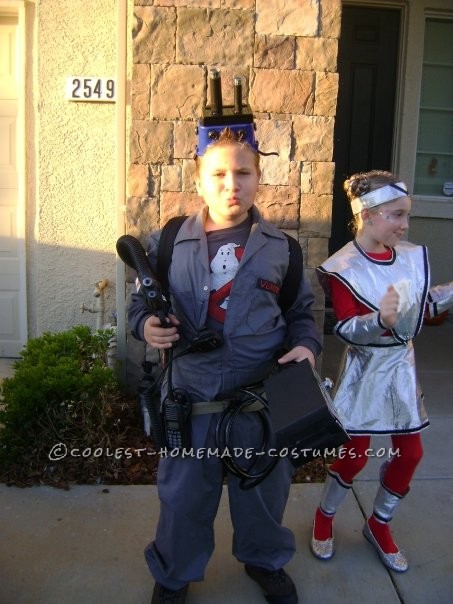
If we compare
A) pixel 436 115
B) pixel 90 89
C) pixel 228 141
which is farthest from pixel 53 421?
pixel 436 115

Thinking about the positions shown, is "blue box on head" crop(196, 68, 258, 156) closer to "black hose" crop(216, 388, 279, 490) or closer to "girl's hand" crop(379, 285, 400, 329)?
"girl's hand" crop(379, 285, 400, 329)

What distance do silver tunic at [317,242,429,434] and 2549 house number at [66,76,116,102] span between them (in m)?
2.61

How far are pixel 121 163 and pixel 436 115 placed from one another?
3.57 m

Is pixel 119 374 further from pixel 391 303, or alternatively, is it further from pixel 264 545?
pixel 391 303

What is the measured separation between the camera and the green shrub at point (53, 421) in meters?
3.25

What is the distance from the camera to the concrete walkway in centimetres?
248

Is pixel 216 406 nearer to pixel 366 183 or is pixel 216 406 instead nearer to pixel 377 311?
pixel 377 311

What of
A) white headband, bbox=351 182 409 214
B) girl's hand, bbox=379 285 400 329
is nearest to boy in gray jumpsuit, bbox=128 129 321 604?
girl's hand, bbox=379 285 400 329

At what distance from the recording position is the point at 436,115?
6102 millimetres

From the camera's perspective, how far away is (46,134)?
180 inches

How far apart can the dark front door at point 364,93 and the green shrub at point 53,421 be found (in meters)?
3.37

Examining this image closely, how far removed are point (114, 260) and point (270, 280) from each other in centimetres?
269

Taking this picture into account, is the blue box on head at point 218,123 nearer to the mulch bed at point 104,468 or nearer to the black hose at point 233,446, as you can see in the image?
the black hose at point 233,446

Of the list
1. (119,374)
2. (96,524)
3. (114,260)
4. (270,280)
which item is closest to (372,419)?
(270,280)
